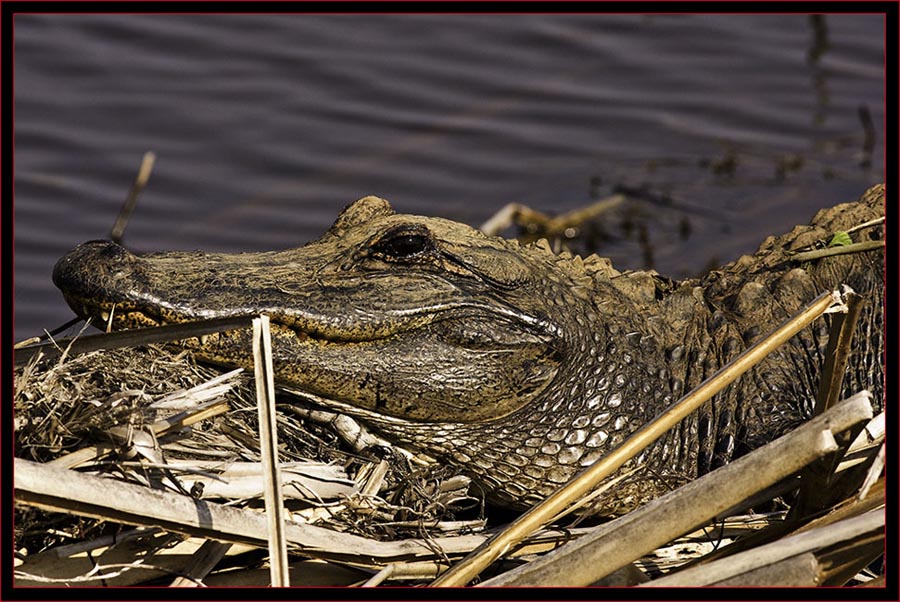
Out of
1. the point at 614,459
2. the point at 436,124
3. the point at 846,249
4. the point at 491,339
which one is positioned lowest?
the point at 614,459

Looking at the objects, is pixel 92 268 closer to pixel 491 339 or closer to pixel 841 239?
Answer: pixel 491 339

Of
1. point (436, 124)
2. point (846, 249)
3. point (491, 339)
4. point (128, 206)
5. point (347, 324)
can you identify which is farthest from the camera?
point (436, 124)

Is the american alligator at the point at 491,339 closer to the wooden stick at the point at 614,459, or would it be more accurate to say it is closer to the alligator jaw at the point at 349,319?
the alligator jaw at the point at 349,319

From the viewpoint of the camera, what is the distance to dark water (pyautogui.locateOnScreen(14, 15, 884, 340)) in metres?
8.46

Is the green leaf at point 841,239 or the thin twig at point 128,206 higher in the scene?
the thin twig at point 128,206

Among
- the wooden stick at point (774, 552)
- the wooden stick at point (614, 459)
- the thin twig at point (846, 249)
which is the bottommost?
the wooden stick at point (774, 552)

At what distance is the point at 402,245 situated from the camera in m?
4.41

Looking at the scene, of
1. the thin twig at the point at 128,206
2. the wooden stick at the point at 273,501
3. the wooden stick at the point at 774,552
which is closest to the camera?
the wooden stick at the point at 774,552

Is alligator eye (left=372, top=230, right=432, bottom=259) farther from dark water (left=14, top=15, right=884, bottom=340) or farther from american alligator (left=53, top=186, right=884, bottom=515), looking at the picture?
dark water (left=14, top=15, right=884, bottom=340)

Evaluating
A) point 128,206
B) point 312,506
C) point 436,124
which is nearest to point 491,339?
point 312,506

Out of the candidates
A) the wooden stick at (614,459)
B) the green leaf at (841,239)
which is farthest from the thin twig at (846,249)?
the wooden stick at (614,459)

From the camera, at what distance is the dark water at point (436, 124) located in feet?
27.8

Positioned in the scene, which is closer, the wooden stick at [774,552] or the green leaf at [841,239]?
the wooden stick at [774,552]

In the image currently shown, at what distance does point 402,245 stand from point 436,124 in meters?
5.20
